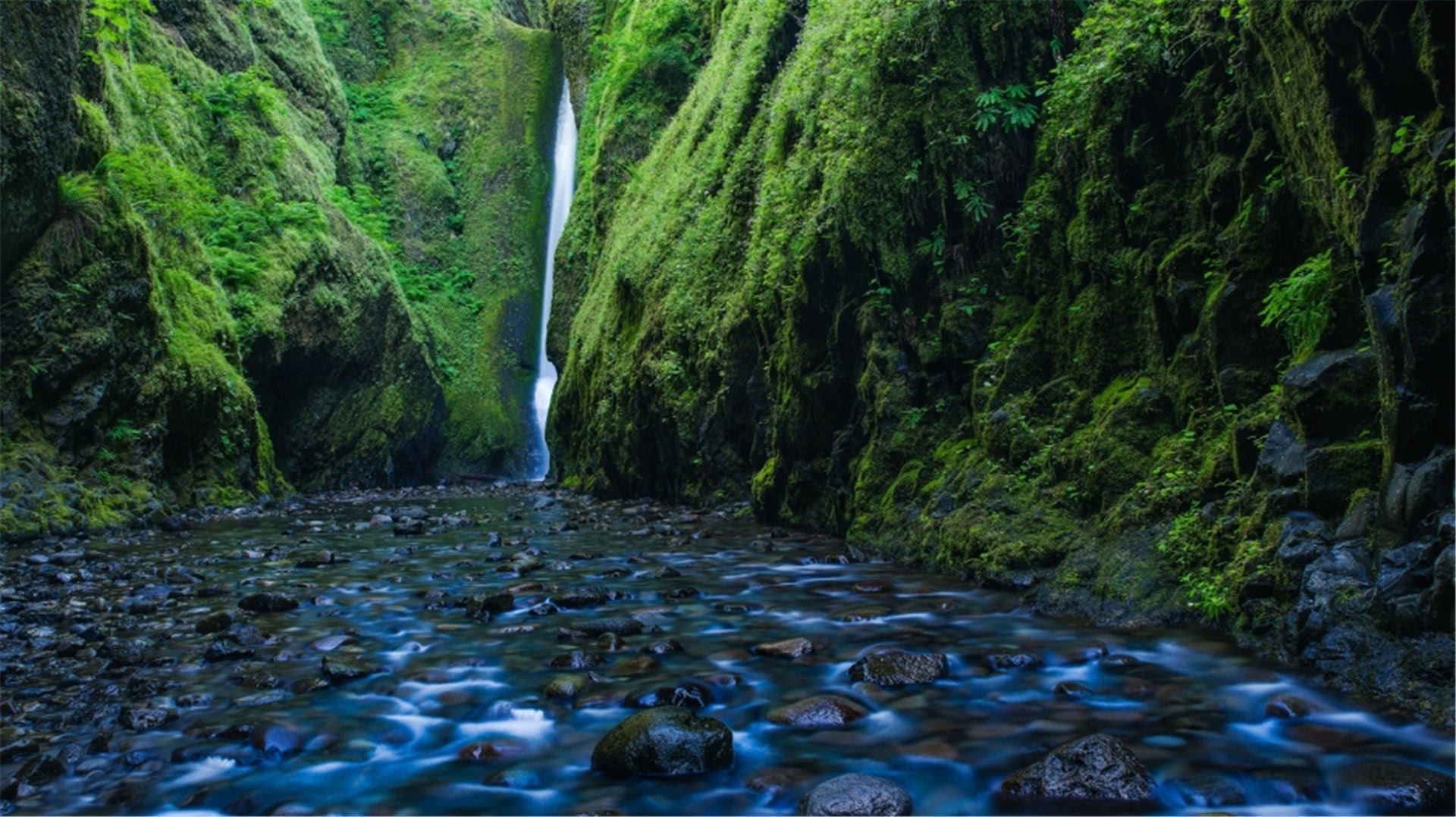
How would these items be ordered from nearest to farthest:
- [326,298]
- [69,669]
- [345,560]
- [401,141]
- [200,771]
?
[200,771]
[69,669]
[345,560]
[326,298]
[401,141]

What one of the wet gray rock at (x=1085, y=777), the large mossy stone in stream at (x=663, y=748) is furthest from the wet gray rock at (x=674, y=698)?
the wet gray rock at (x=1085, y=777)

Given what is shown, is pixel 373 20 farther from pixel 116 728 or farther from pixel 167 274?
pixel 116 728

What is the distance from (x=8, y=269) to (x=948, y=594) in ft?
38.7

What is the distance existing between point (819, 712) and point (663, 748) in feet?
2.65

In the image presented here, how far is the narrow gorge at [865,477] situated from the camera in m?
3.69

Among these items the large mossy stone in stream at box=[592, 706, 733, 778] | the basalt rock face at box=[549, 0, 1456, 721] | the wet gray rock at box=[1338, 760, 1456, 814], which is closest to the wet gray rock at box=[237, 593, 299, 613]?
the large mossy stone in stream at box=[592, 706, 733, 778]

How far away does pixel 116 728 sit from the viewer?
4168mm

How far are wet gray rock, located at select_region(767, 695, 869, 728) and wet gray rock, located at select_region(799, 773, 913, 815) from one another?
0.71m

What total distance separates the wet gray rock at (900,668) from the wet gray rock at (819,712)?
37cm

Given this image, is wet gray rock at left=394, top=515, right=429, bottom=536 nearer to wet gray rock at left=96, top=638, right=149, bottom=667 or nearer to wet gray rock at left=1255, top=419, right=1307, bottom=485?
wet gray rock at left=96, top=638, right=149, bottom=667

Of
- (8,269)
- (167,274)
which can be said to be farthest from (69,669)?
(167,274)

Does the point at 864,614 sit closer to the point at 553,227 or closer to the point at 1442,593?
the point at 1442,593

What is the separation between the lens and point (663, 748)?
3.66 m

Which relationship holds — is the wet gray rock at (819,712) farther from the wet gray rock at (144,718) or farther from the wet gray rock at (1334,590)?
the wet gray rock at (144,718)
